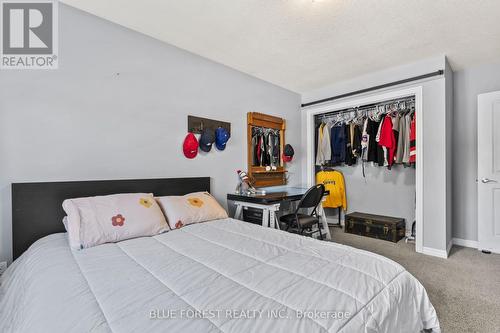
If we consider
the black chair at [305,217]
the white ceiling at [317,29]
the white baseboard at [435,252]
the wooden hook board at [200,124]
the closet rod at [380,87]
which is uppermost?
the white ceiling at [317,29]

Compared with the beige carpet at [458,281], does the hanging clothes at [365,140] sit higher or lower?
higher

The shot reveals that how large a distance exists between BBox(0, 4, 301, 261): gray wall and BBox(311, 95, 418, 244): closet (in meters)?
1.96

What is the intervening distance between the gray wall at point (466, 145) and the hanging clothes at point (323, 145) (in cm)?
163

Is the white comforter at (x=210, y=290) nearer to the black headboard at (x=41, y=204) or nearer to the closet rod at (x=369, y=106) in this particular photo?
the black headboard at (x=41, y=204)

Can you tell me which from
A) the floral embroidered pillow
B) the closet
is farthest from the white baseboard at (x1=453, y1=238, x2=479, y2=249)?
the floral embroidered pillow

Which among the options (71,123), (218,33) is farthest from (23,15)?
(218,33)

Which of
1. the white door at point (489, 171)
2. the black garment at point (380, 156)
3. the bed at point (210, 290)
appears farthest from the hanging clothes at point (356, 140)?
the bed at point (210, 290)

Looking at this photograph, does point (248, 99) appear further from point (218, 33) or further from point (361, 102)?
point (361, 102)

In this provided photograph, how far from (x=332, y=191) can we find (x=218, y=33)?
3.02 meters

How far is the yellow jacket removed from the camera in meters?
4.17

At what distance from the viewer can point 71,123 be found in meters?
1.98

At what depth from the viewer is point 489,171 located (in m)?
2.98

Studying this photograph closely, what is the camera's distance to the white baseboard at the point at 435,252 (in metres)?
2.81

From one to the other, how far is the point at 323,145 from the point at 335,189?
770 millimetres
